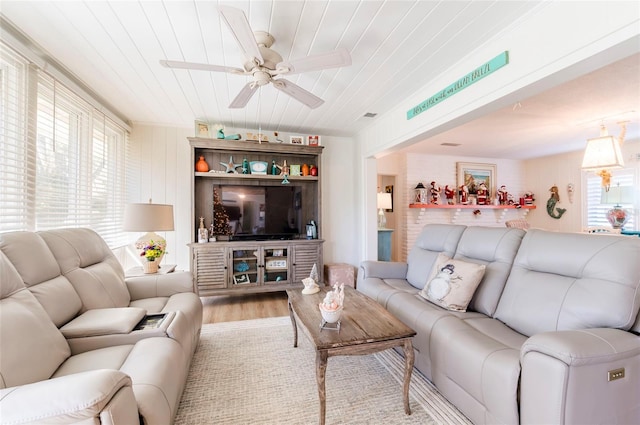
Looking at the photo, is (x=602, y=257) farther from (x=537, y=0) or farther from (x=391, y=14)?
(x=391, y=14)

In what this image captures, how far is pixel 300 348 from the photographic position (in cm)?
229

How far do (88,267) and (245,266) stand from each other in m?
1.85

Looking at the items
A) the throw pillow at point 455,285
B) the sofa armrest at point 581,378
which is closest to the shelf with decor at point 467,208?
the throw pillow at point 455,285

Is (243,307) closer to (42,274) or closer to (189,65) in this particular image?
(42,274)

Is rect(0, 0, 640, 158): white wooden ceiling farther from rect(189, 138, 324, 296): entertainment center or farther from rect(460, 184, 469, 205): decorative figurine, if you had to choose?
rect(460, 184, 469, 205): decorative figurine

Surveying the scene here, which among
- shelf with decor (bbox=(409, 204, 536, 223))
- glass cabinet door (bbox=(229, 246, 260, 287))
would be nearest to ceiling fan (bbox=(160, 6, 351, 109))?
glass cabinet door (bbox=(229, 246, 260, 287))

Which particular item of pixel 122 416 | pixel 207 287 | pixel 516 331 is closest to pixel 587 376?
pixel 516 331

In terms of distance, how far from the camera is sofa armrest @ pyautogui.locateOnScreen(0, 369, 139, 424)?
2.53 ft

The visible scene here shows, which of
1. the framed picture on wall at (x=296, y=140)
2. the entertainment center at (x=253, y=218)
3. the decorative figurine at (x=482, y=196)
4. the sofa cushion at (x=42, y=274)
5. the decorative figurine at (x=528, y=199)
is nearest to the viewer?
the sofa cushion at (x=42, y=274)

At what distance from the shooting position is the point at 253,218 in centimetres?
380

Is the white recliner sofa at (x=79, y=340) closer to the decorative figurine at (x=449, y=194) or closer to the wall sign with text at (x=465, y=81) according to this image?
the wall sign with text at (x=465, y=81)

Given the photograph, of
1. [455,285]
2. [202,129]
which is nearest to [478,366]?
[455,285]

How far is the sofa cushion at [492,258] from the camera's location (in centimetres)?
193

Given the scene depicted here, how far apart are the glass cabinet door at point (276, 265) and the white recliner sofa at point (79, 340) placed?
5.19ft
